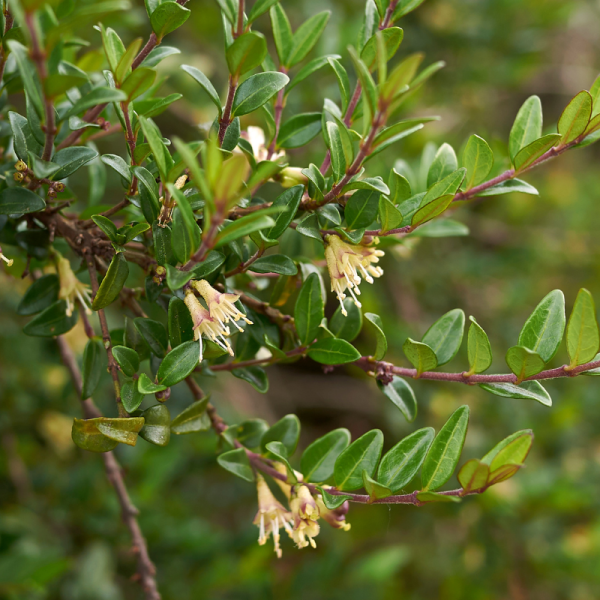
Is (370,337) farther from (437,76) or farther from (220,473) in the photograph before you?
(437,76)

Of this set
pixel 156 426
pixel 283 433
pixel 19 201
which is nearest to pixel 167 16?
pixel 19 201

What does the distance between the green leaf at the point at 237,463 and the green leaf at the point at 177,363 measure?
6.7 inches

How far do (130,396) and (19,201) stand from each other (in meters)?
0.30

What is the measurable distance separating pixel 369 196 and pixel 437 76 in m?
1.89

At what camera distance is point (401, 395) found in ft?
2.83

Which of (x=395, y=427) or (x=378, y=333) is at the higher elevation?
(x=378, y=333)

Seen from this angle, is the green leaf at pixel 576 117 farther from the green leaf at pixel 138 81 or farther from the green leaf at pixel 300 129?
the green leaf at pixel 138 81

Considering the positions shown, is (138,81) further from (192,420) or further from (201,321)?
(192,420)

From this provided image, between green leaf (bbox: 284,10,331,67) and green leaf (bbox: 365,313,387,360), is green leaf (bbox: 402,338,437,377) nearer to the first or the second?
green leaf (bbox: 365,313,387,360)

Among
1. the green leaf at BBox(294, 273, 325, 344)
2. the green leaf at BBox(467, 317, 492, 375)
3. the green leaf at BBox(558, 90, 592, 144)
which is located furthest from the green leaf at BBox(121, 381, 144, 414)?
the green leaf at BBox(558, 90, 592, 144)

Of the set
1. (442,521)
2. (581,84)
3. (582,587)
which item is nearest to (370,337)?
(442,521)

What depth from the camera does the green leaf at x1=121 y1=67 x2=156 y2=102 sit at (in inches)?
26.2

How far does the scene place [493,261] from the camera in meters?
2.45

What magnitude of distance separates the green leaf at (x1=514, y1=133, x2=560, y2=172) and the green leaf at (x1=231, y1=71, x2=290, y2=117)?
0.35 meters
